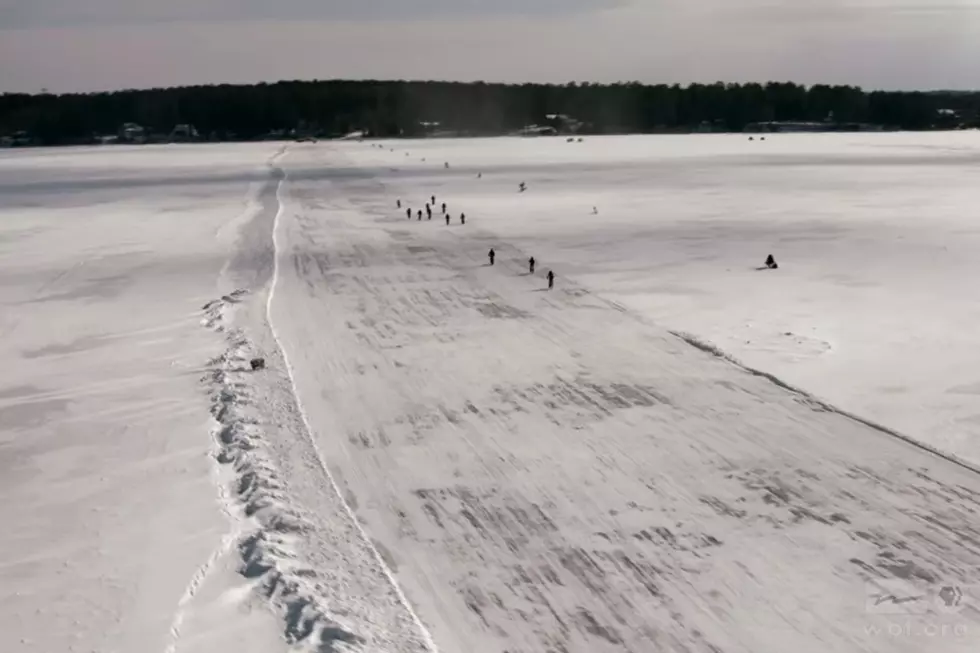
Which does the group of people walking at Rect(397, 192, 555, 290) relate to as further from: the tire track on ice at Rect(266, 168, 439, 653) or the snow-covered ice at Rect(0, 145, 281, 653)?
the snow-covered ice at Rect(0, 145, 281, 653)

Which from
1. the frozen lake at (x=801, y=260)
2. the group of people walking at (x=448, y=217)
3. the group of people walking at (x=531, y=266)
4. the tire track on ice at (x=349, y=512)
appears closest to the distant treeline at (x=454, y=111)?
the frozen lake at (x=801, y=260)

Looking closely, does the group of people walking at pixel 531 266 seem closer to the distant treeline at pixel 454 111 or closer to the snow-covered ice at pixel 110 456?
the snow-covered ice at pixel 110 456

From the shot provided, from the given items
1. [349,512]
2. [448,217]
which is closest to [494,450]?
[349,512]

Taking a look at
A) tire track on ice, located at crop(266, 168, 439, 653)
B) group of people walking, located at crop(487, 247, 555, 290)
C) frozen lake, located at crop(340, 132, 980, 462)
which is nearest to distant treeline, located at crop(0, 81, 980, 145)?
frozen lake, located at crop(340, 132, 980, 462)

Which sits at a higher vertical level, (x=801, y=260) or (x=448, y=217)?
(x=448, y=217)

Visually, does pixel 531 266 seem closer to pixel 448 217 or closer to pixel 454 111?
pixel 448 217

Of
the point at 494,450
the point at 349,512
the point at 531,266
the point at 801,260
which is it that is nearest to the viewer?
the point at 349,512
